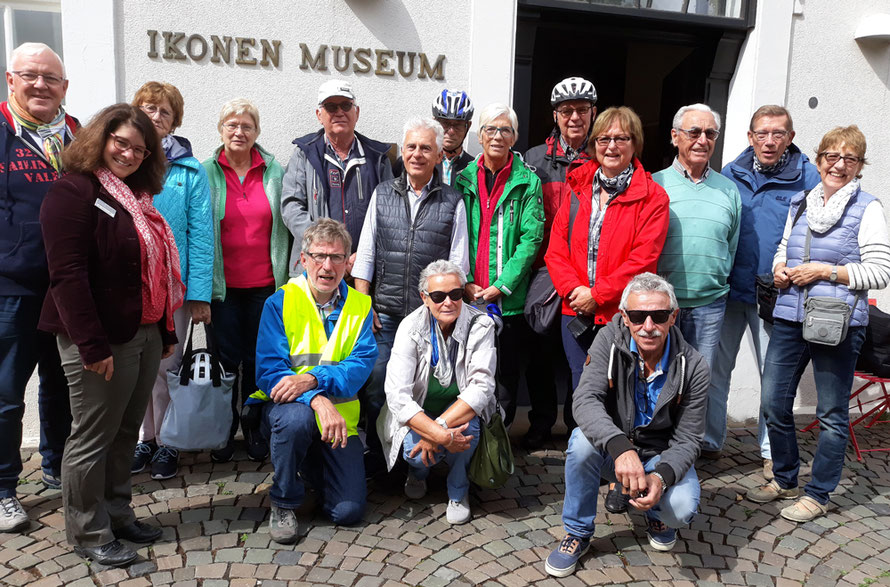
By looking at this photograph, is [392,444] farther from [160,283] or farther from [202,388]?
[160,283]

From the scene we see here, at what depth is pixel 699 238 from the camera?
4.05 meters

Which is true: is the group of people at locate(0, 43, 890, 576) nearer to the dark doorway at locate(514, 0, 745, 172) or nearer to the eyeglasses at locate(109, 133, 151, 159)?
the eyeglasses at locate(109, 133, 151, 159)

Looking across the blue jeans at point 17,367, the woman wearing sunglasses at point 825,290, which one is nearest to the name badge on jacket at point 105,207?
the blue jeans at point 17,367

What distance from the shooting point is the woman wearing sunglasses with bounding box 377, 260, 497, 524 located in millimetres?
3623

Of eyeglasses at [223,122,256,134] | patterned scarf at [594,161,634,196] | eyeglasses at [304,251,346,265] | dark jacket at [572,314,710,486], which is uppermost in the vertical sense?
eyeglasses at [223,122,256,134]

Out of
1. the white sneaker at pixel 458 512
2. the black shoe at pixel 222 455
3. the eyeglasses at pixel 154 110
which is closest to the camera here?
the white sneaker at pixel 458 512

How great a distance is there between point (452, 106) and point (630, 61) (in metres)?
4.33

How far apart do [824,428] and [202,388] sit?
11.3 feet

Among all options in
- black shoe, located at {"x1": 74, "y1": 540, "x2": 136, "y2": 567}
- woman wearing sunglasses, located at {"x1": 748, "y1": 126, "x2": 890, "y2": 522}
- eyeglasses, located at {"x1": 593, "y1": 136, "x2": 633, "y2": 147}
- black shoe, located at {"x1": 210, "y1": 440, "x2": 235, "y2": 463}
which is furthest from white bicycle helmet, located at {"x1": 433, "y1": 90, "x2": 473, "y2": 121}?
black shoe, located at {"x1": 74, "y1": 540, "x2": 136, "y2": 567}

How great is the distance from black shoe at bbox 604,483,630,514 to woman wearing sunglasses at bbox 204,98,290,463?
2.13 metres

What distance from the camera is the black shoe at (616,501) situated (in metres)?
3.79

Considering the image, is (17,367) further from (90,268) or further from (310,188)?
(310,188)

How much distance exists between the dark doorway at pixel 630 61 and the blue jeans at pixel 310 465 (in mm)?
2958

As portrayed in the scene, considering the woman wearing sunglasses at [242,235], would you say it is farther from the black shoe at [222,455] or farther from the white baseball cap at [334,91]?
the white baseball cap at [334,91]
